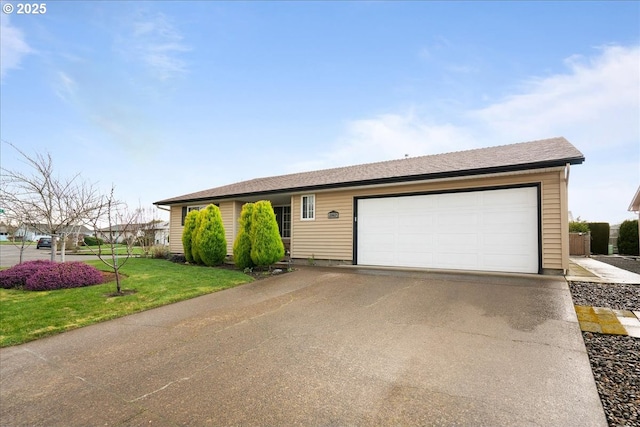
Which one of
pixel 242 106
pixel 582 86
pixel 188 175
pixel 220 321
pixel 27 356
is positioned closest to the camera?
pixel 27 356

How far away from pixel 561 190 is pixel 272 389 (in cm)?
791

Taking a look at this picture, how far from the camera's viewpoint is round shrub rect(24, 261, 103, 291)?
7.00 metres

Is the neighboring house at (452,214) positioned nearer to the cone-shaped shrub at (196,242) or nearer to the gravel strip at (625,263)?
the cone-shaped shrub at (196,242)

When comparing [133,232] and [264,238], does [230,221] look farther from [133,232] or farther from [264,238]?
[264,238]

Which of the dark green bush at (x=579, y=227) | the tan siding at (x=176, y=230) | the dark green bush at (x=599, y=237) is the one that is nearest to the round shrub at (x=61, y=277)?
the tan siding at (x=176, y=230)

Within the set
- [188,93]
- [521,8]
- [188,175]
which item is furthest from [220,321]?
[188,175]

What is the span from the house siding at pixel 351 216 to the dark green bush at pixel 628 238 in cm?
1427

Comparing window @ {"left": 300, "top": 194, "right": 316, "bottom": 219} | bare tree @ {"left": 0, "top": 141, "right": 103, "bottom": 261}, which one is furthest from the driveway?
window @ {"left": 300, "top": 194, "right": 316, "bottom": 219}

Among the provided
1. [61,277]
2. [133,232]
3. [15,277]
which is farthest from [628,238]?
[15,277]

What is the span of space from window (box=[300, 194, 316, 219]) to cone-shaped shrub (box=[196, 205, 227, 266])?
3071 millimetres

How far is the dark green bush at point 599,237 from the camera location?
56.1 ft

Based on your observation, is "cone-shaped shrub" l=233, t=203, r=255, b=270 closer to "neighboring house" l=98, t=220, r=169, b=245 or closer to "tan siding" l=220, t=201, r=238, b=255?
"neighboring house" l=98, t=220, r=169, b=245

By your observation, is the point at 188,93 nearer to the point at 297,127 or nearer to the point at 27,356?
the point at 297,127

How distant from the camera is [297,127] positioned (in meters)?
14.3
